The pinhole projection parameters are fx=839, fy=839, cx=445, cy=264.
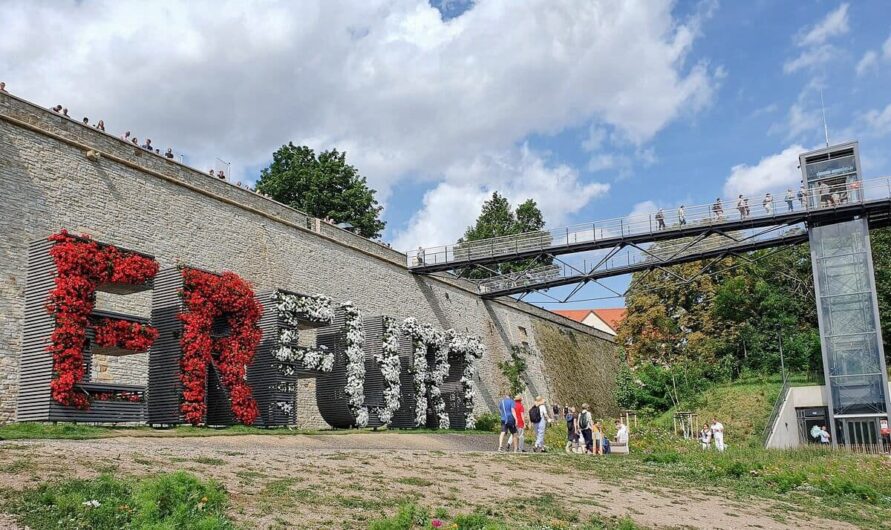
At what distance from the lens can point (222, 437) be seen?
54.7 ft

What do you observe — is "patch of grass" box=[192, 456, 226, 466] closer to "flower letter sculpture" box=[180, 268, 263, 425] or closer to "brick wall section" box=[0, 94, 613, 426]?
"flower letter sculpture" box=[180, 268, 263, 425]

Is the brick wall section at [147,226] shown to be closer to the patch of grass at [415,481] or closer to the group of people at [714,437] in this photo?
the patch of grass at [415,481]

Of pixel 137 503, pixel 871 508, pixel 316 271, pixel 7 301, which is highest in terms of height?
pixel 316 271

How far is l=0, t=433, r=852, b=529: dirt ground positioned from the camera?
9.06m

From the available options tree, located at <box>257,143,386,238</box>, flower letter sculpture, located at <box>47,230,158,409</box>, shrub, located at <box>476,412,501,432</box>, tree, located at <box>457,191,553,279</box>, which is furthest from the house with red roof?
flower letter sculpture, located at <box>47,230,158,409</box>

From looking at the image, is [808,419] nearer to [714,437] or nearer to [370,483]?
[714,437]

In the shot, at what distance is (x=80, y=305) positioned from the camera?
55.1ft

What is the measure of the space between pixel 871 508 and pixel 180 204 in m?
17.4

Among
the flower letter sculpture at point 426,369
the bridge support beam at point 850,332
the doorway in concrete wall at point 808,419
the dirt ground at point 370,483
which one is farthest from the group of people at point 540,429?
the doorway in concrete wall at point 808,419

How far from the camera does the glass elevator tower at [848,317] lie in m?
29.7

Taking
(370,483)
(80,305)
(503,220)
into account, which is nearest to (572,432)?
(370,483)

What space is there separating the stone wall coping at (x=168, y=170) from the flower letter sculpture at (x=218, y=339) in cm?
397

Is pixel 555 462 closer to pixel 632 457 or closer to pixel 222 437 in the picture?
pixel 632 457

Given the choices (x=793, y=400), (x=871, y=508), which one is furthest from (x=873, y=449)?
(x=871, y=508)
